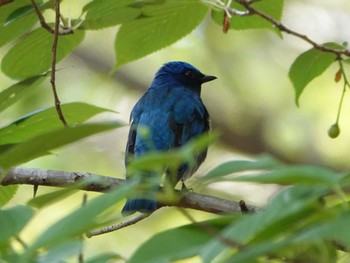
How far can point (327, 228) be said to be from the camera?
0.95m

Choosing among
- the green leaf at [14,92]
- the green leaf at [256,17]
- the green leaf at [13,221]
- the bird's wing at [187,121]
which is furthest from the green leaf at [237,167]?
the bird's wing at [187,121]

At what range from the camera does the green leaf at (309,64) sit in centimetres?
264

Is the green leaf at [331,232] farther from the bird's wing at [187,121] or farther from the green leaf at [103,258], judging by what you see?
the bird's wing at [187,121]

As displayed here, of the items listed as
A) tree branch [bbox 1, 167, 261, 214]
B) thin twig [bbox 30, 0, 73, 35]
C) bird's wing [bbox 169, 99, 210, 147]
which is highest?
thin twig [bbox 30, 0, 73, 35]

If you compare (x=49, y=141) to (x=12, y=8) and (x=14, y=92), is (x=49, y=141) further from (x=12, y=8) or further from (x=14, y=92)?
(x=12, y=8)

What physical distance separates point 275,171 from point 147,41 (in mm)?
1854

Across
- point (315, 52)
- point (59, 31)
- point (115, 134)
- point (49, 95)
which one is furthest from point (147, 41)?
point (115, 134)

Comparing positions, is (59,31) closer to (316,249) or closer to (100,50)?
(316,249)

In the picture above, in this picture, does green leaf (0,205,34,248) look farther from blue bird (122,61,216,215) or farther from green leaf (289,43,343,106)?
blue bird (122,61,216,215)

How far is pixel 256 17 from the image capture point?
3059 mm

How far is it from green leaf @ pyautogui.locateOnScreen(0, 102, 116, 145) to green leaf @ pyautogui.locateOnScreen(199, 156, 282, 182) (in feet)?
3.28

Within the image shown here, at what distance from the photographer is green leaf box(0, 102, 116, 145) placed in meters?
2.12

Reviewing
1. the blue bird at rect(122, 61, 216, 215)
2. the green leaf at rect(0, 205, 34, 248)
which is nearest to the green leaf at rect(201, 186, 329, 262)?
the green leaf at rect(0, 205, 34, 248)

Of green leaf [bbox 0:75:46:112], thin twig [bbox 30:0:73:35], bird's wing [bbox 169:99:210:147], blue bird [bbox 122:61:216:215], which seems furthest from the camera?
bird's wing [bbox 169:99:210:147]
